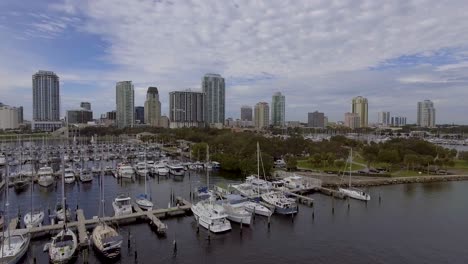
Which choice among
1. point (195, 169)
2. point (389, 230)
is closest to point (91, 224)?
point (389, 230)

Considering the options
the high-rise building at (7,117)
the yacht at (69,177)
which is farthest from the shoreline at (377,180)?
the high-rise building at (7,117)

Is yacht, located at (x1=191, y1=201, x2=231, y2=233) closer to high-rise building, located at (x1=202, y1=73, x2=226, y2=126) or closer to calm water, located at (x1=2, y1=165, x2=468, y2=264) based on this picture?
calm water, located at (x1=2, y1=165, x2=468, y2=264)

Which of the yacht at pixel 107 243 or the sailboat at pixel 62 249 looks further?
the yacht at pixel 107 243

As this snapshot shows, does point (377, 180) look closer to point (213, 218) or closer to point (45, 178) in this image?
point (213, 218)

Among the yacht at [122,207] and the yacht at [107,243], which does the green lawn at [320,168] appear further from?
the yacht at [107,243]

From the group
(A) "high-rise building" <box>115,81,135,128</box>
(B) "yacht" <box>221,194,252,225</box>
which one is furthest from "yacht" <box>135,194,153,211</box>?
(A) "high-rise building" <box>115,81,135,128</box>

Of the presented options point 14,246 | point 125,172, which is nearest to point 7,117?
point 125,172
